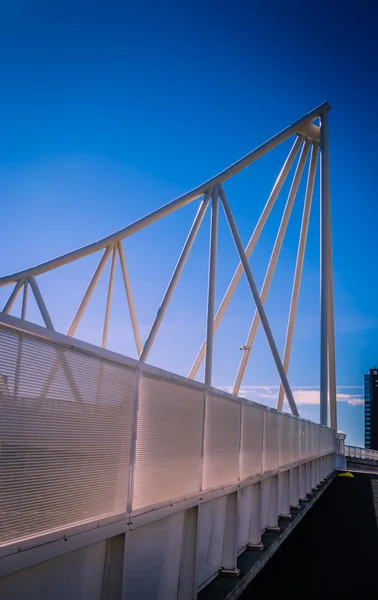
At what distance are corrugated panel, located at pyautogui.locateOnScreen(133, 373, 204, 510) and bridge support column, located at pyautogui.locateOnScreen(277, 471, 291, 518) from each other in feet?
23.1

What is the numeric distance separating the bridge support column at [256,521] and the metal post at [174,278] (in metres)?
13.2

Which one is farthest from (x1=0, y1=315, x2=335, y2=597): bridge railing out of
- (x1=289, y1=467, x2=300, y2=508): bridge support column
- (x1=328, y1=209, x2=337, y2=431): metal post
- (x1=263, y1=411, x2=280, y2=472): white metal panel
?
(x1=328, y1=209, x2=337, y2=431): metal post

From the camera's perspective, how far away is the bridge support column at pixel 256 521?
10.8m

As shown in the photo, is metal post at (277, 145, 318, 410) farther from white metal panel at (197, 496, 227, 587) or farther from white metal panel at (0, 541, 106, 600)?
white metal panel at (0, 541, 106, 600)

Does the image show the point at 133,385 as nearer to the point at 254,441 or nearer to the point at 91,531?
the point at 91,531

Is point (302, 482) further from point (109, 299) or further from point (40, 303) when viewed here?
point (109, 299)

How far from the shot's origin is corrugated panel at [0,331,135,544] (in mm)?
3867

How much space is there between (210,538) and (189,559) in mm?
1218

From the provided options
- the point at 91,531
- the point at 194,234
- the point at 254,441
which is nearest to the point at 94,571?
the point at 91,531

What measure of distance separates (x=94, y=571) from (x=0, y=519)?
5.17 ft

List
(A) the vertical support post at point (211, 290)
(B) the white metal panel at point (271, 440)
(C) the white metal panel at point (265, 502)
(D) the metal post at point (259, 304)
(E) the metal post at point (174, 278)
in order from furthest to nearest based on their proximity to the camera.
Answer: (D) the metal post at point (259, 304), (E) the metal post at point (174, 278), (A) the vertical support post at point (211, 290), (B) the white metal panel at point (271, 440), (C) the white metal panel at point (265, 502)

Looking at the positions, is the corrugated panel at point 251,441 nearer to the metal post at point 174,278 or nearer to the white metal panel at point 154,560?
the white metal panel at point 154,560

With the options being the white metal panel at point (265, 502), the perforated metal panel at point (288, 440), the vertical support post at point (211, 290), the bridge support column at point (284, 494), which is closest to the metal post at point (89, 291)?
the vertical support post at point (211, 290)

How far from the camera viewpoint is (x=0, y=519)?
3.75 meters
